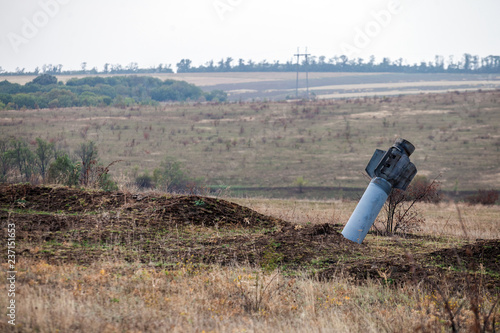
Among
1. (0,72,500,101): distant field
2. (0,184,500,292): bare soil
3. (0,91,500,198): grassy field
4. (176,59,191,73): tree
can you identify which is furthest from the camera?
(176,59,191,73): tree

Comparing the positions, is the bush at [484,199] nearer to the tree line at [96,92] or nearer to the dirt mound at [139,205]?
the dirt mound at [139,205]

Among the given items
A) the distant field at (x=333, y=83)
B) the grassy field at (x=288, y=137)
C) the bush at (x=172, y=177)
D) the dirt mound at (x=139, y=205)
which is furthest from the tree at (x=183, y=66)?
the dirt mound at (x=139, y=205)

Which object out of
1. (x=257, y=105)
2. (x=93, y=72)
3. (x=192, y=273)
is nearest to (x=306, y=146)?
(x=257, y=105)

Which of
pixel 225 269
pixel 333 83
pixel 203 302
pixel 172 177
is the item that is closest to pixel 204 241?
pixel 225 269

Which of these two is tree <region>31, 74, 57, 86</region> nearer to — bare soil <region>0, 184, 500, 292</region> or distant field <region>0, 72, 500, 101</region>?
distant field <region>0, 72, 500, 101</region>

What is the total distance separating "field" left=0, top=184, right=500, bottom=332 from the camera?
617 centimetres

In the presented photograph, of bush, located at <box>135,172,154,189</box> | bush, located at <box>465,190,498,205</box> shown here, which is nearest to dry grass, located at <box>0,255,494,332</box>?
bush, located at <box>465,190,498,205</box>

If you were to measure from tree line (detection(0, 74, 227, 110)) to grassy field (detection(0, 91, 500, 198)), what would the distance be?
15.0 m

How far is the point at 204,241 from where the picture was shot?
10.1 meters

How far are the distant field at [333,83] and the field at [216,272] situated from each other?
10562cm

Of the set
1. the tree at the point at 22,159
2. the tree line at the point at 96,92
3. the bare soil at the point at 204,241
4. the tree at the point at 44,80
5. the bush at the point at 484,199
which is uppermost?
the tree at the point at 44,80

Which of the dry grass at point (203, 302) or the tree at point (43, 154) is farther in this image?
the tree at point (43, 154)

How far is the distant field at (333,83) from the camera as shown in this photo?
4806 inches

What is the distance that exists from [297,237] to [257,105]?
196 feet
